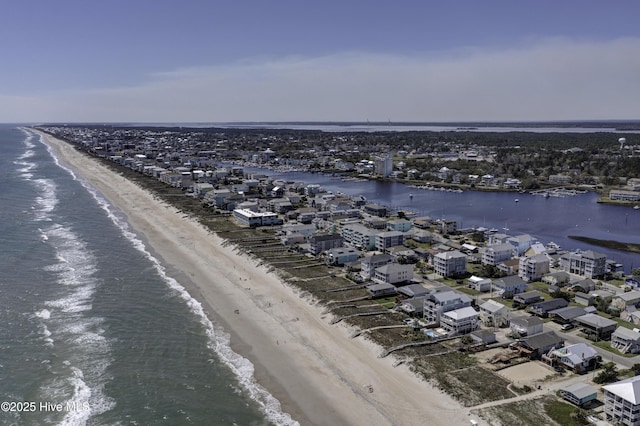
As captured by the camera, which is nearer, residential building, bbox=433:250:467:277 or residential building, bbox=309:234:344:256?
residential building, bbox=433:250:467:277

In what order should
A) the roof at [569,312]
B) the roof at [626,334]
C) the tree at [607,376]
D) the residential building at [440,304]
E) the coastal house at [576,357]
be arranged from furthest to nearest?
1. the roof at [569,312]
2. the residential building at [440,304]
3. the roof at [626,334]
4. the coastal house at [576,357]
5. the tree at [607,376]

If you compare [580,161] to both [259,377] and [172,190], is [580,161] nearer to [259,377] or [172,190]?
[172,190]

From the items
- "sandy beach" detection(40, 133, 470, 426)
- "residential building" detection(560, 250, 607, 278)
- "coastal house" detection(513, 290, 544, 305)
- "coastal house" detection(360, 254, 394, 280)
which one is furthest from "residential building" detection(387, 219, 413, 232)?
"coastal house" detection(513, 290, 544, 305)

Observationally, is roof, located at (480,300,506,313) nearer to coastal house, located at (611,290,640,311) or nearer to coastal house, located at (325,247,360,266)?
coastal house, located at (611,290,640,311)

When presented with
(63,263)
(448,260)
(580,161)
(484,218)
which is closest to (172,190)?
(63,263)

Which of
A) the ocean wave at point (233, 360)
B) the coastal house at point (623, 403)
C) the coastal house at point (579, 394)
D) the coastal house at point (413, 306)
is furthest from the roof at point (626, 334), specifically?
the ocean wave at point (233, 360)

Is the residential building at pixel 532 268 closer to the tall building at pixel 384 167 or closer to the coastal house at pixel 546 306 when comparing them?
the coastal house at pixel 546 306

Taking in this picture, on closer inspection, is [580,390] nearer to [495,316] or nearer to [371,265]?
[495,316]
